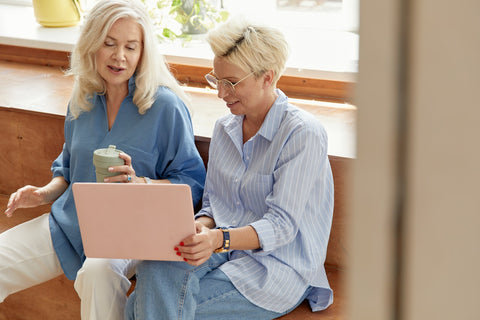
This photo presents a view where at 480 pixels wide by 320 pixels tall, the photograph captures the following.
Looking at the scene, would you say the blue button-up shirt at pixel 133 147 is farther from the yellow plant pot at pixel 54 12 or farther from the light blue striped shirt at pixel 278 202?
the yellow plant pot at pixel 54 12

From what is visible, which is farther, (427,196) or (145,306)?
(145,306)

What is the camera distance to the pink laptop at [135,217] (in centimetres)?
149

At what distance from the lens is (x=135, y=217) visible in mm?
1535

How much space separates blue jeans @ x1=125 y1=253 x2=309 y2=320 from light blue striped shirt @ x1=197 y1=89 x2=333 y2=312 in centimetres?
3

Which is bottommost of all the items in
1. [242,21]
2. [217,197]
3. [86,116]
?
[217,197]

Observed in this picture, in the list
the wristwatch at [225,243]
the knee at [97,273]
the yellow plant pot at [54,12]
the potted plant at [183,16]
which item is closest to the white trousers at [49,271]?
the knee at [97,273]

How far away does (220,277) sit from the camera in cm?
158

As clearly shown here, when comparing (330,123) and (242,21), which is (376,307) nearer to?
(242,21)

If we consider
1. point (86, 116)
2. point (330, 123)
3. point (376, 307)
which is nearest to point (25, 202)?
point (86, 116)

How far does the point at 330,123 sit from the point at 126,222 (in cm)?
81

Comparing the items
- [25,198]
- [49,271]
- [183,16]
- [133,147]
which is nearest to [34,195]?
[25,198]

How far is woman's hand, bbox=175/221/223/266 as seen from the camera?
1.49 meters

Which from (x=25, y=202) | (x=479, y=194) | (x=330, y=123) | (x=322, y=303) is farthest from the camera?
(x=330, y=123)

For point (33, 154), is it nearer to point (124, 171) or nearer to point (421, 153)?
point (124, 171)
